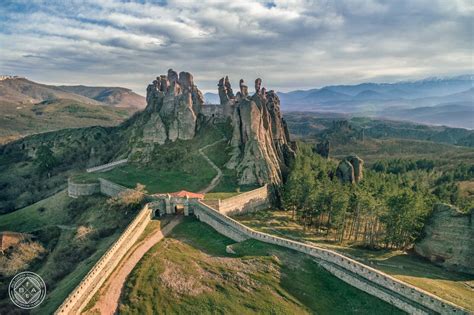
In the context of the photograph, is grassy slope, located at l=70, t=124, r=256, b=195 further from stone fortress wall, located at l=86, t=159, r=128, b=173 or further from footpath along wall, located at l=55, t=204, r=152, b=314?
footpath along wall, located at l=55, t=204, r=152, b=314

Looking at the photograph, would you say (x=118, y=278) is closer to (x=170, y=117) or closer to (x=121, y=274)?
(x=121, y=274)

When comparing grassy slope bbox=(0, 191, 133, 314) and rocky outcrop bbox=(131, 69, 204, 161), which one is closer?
grassy slope bbox=(0, 191, 133, 314)

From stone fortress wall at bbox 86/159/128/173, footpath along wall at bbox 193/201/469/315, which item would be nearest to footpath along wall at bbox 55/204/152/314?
footpath along wall at bbox 193/201/469/315

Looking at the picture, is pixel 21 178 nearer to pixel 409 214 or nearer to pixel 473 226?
pixel 409 214

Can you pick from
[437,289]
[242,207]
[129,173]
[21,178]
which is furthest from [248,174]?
[21,178]

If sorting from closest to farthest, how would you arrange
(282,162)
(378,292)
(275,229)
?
(378,292) < (275,229) < (282,162)

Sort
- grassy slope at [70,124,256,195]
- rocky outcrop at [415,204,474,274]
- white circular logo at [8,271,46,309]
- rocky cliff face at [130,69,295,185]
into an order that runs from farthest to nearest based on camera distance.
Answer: rocky cliff face at [130,69,295,185]
grassy slope at [70,124,256,195]
rocky outcrop at [415,204,474,274]
white circular logo at [8,271,46,309]

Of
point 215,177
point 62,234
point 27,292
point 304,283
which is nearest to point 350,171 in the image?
point 215,177
